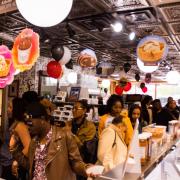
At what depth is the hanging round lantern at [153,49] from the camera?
15.5ft

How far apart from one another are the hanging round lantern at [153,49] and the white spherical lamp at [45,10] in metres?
2.68

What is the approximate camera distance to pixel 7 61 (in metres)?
5.36

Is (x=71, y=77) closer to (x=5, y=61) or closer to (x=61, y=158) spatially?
(x=5, y=61)

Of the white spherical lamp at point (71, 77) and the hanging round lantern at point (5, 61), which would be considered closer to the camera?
the hanging round lantern at point (5, 61)

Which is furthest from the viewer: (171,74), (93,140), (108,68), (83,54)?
(108,68)

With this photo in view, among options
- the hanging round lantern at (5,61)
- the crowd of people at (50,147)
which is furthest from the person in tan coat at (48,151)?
the hanging round lantern at (5,61)

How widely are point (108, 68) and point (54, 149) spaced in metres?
6.98

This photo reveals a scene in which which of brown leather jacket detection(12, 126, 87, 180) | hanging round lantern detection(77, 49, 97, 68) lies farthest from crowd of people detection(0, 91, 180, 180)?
hanging round lantern detection(77, 49, 97, 68)

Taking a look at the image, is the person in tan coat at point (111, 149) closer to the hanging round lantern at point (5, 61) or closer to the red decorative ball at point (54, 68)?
the hanging round lantern at point (5, 61)

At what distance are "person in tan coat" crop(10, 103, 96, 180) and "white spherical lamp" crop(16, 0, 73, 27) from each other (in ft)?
2.61

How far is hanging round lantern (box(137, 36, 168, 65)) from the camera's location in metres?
4.73

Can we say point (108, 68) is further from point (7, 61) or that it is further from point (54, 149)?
point (54, 149)

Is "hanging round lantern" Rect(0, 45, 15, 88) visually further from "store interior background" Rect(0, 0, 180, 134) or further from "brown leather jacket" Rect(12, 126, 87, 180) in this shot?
"brown leather jacket" Rect(12, 126, 87, 180)

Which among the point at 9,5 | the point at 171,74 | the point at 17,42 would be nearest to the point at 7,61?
the point at 17,42
